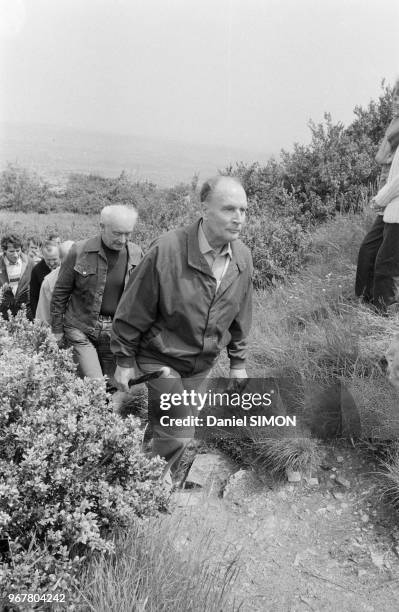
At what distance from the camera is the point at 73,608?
2037mm

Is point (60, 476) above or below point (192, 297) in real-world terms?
below

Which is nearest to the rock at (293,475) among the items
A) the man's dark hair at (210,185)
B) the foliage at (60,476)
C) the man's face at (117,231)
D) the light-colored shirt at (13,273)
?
the foliage at (60,476)

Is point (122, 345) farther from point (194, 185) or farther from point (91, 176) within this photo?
point (91, 176)

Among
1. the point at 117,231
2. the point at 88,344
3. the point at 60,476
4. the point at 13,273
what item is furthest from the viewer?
the point at 13,273

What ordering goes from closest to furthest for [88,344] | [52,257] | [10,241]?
[88,344] < [52,257] < [10,241]

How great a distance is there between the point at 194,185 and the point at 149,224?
214 cm

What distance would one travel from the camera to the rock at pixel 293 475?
352 cm

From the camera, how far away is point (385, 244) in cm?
415

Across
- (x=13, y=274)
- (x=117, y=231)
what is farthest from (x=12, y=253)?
(x=117, y=231)

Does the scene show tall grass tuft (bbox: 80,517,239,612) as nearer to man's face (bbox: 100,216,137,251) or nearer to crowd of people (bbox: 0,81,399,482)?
crowd of people (bbox: 0,81,399,482)

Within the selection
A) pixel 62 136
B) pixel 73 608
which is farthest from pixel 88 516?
pixel 62 136

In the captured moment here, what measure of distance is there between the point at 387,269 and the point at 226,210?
1.69 meters

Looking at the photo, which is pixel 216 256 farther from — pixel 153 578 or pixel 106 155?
pixel 106 155

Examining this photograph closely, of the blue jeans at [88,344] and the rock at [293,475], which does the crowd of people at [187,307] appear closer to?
the rock at [293,475]
